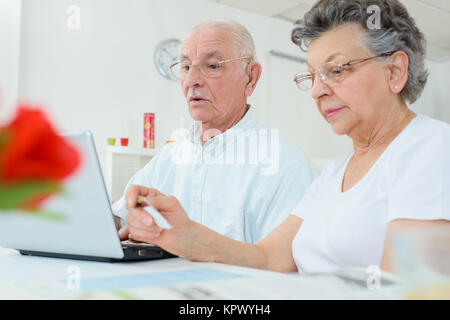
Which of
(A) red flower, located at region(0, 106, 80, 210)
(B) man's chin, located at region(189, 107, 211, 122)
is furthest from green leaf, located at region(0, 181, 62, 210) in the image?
(B) man's chin, located at region(189, 107, 211, 122)

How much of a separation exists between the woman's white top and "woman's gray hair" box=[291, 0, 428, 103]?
12 centimetres

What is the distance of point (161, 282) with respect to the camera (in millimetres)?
579

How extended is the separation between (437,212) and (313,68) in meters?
0.45

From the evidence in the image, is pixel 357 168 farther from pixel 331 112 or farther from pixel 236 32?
pixel 236 32

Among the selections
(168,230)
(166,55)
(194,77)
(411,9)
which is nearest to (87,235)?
(168,230)

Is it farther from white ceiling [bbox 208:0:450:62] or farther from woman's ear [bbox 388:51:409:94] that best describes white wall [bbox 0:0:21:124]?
woman's ear [bbox 388:51:409:94]

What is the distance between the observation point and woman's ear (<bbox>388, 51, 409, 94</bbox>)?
0.96 m

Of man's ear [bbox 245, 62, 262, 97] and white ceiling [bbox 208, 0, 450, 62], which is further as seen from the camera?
white ceiling [bbox 208, 0, 450, 62]

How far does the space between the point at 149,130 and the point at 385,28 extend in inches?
112

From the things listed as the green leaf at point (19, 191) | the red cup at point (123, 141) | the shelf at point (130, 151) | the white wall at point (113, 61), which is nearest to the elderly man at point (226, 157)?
the green leaf at point (19, 191)

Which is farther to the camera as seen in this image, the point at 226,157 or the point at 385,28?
the point at 226,157

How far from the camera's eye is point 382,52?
37.7 inches

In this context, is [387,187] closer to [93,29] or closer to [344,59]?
[344,59]

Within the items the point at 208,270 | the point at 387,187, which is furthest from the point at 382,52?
the point at 208,270
